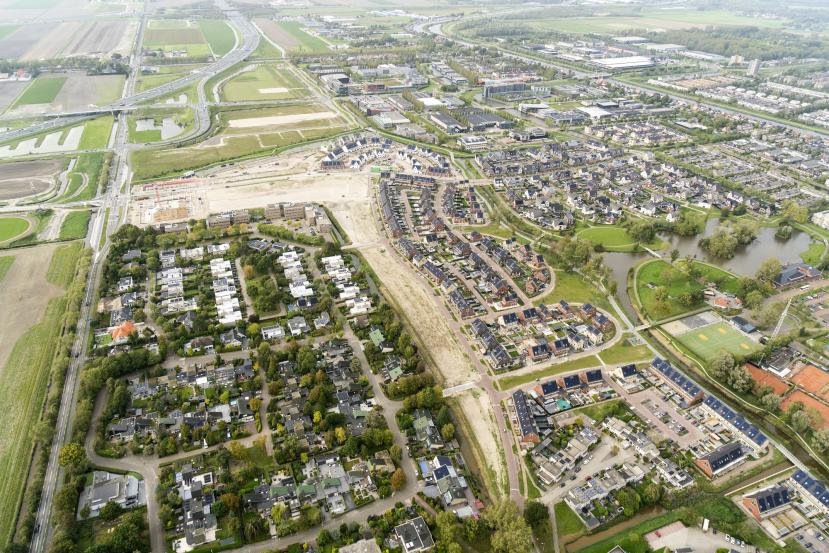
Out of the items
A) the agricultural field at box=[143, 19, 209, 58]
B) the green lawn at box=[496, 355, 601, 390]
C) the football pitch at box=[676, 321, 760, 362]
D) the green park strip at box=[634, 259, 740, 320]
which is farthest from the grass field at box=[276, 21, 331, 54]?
the football pitch at box=[676, 321, 760, 362]

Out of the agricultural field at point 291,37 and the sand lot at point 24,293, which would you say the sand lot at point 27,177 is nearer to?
the sand lot at point 24,293

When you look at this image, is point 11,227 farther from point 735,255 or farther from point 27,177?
point 735,255

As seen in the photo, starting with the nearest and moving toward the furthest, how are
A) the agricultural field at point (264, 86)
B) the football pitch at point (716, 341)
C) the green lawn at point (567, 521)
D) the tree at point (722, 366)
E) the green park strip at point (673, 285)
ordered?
1. the green lawn at point (567, 521)
2. the tree at point (722, 366)
3. the football pitch at point (716, 341)
4. the green park strip at point (673, 285)
5. the agricultural field at point (264, 86)

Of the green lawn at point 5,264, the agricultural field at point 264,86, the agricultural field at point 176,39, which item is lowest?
the green lawn at point 5,264

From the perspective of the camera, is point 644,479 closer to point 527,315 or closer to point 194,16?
point 527,315

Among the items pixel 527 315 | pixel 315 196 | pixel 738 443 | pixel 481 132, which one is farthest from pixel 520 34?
pixel 738 443

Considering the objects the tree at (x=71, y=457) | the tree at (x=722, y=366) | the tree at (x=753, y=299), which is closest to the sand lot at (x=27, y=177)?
the tree at (x=71, y=457)
